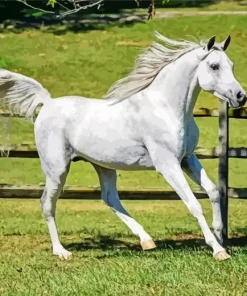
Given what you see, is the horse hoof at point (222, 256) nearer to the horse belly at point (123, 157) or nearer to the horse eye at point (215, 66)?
the horse belly at point (123, 157)

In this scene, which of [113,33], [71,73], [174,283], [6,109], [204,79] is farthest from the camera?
[113,33]

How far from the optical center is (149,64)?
25.7 feet

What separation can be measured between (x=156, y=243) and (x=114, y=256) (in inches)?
40.5

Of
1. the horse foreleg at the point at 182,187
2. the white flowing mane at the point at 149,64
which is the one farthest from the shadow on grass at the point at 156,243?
the white flowing mane at the point at 149,64

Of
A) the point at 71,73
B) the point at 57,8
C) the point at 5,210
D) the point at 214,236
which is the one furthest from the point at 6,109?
the point at 57,8

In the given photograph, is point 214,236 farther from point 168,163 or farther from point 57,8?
point 57,8

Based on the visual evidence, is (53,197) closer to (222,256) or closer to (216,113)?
(222,256)

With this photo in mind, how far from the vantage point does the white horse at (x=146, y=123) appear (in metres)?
7.40

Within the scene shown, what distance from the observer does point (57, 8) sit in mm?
28906

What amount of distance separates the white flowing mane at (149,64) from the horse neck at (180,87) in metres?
0.09

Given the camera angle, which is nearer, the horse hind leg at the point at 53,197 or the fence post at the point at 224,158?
the horse hind leg at the point at 53,197

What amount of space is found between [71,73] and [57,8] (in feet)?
22.3

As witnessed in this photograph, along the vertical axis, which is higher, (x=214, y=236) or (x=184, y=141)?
(x=184, y=141)

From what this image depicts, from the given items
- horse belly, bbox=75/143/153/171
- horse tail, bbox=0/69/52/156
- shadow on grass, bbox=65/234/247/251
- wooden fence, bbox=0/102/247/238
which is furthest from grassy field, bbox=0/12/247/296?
horse tail, bbox=0/69/52/156
